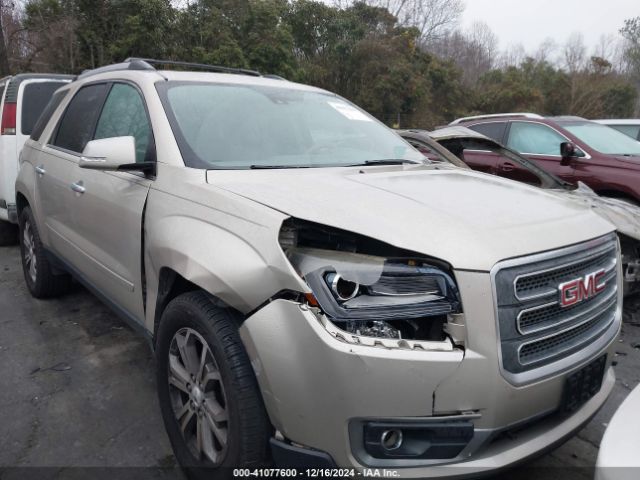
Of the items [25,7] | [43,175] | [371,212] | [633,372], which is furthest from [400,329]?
[25,7]

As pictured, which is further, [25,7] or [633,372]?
[25,7]

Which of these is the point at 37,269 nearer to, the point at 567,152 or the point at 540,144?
the point at 567,152

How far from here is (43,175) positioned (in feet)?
12.5

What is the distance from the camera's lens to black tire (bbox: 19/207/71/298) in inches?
163

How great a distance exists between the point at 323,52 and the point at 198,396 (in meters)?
21.1

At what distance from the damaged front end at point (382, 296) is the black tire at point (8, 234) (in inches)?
229

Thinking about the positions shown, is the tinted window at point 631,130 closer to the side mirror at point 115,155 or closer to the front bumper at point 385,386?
the front bumper at point 385,386

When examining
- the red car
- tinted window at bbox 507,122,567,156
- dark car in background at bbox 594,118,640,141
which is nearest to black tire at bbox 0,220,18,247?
the red car

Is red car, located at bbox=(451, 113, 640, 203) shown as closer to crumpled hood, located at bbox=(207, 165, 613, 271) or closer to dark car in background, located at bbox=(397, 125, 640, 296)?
dark car in background, located at bbox=(397, 125, 640, 296)

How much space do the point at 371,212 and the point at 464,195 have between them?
545mm

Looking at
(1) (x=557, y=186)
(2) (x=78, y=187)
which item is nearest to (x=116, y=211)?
(2) (x=78, y=187)

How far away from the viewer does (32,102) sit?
19.1 ft

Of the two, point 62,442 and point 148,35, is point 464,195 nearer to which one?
point 62,442

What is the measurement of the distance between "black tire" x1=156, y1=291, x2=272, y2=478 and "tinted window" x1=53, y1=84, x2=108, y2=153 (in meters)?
1.79
